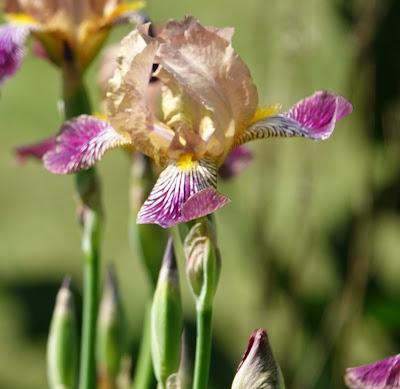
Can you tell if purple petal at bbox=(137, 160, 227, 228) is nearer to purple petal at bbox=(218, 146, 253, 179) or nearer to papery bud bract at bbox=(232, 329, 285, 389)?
papery bud bract at bbox=(232, 329, 285, 389)

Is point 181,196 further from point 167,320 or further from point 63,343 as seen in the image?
point 63,343

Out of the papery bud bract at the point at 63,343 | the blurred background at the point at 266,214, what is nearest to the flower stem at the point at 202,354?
the papery bud bract at the point at 63,343

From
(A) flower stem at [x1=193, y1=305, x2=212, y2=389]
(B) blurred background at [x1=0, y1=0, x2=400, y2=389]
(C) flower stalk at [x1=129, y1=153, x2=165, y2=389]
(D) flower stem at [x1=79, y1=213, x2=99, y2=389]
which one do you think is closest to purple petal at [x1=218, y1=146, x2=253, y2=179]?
(C) flower stalk at [x1=129, y1=153, x2=165, y2=389]

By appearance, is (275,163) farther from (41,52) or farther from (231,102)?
(231,102)

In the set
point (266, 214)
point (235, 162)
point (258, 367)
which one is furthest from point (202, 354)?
point (266, 214)

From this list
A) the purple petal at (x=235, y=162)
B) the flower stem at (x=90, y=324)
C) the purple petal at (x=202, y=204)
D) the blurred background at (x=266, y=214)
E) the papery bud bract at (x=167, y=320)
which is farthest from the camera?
the blurred background at (x=266, y=214)

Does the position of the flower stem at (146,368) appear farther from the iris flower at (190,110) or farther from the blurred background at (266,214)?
the blurred background at (266,214)
